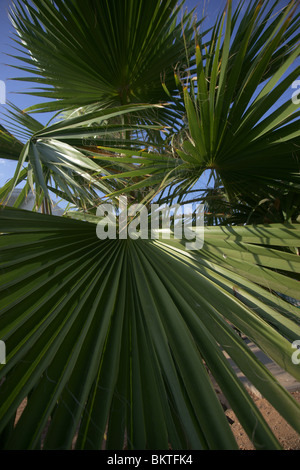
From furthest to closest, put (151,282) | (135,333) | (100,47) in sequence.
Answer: (100,47) < (151,282) < (135,333)

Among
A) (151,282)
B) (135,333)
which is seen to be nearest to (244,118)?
(151,282)

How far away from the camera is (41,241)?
80 cm

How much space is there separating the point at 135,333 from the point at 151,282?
0.18 m

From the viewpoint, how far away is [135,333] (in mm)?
649

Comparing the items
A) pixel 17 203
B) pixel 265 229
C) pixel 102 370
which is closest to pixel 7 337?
pixel 102 370

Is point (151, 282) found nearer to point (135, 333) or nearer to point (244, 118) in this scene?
point (135, 333)

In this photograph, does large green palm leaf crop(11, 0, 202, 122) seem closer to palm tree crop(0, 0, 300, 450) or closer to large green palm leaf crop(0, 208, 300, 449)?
palm tree crop(0, 0, 300, 450)

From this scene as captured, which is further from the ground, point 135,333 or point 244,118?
point 244,118

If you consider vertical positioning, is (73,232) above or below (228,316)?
above

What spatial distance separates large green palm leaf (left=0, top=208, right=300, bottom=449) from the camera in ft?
1.59
